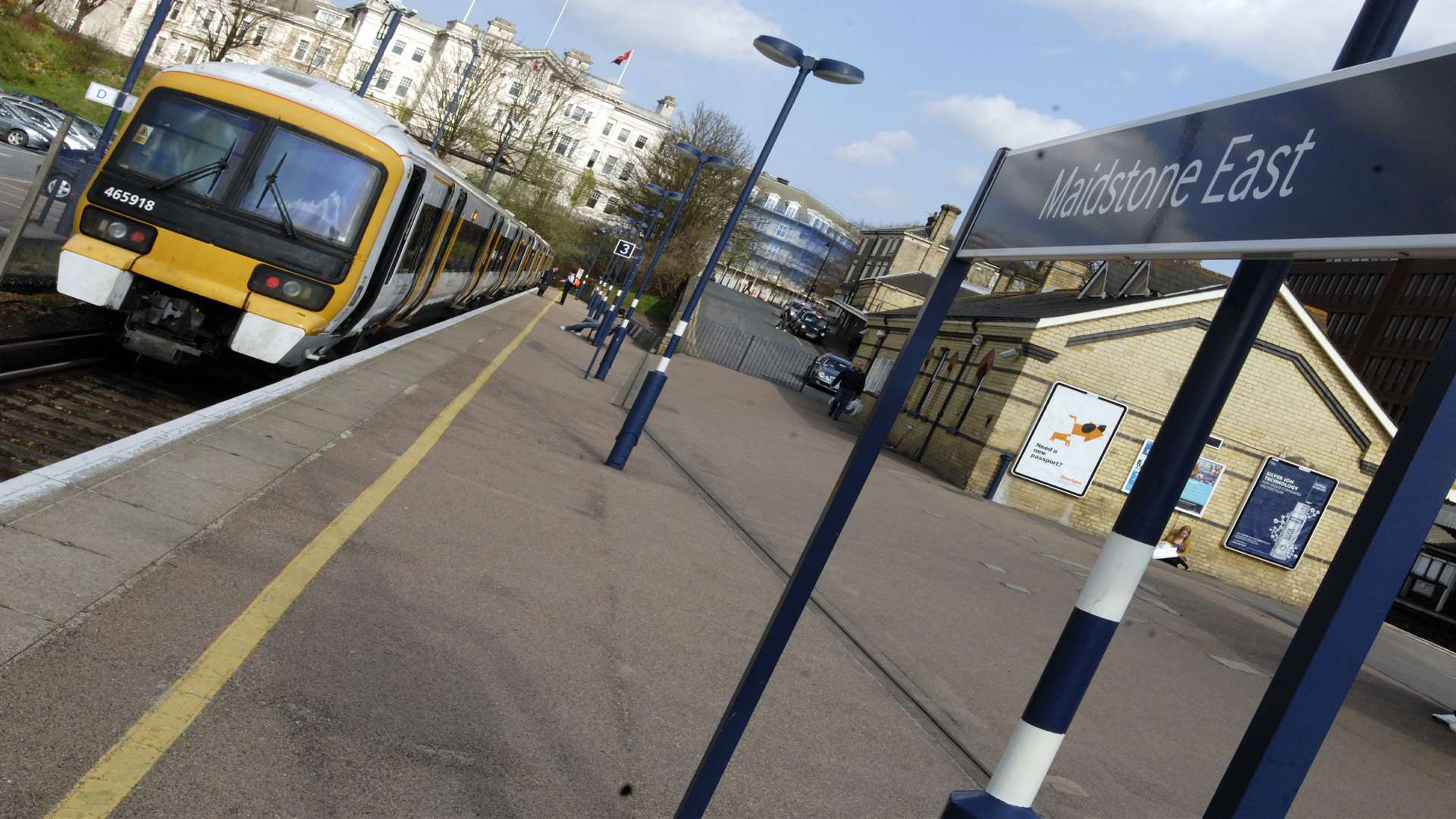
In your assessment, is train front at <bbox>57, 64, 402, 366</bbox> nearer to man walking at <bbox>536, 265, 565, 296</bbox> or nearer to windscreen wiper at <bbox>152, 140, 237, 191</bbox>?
windscreen wiper at <bbox>152, 140, 237, 191</bbox>

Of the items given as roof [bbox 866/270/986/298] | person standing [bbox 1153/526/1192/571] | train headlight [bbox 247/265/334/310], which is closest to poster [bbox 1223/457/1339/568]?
person standing [bbox 1153/526/1192/571]

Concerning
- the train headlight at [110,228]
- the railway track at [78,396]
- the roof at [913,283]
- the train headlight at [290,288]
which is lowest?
the railway track at [78,396]

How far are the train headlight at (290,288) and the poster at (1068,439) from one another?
18.3 m

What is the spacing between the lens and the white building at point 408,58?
283 feet

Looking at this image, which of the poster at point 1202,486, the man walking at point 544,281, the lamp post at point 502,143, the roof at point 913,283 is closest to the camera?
the poster at point 1202,486

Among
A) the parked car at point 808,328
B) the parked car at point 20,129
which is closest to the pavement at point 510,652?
the parked car at point 20,129

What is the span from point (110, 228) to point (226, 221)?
1.00 m

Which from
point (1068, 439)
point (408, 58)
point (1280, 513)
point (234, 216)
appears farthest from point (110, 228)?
point (408, 58)

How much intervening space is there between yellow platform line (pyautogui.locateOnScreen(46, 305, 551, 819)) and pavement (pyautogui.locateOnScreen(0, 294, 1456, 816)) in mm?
25

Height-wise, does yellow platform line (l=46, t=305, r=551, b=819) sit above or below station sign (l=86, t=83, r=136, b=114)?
below

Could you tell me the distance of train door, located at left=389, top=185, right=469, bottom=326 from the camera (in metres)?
16.3

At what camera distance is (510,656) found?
6.02 m

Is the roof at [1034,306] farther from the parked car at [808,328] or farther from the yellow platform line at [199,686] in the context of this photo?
the parked car at [808,328]

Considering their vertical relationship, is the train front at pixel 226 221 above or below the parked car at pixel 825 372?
below
